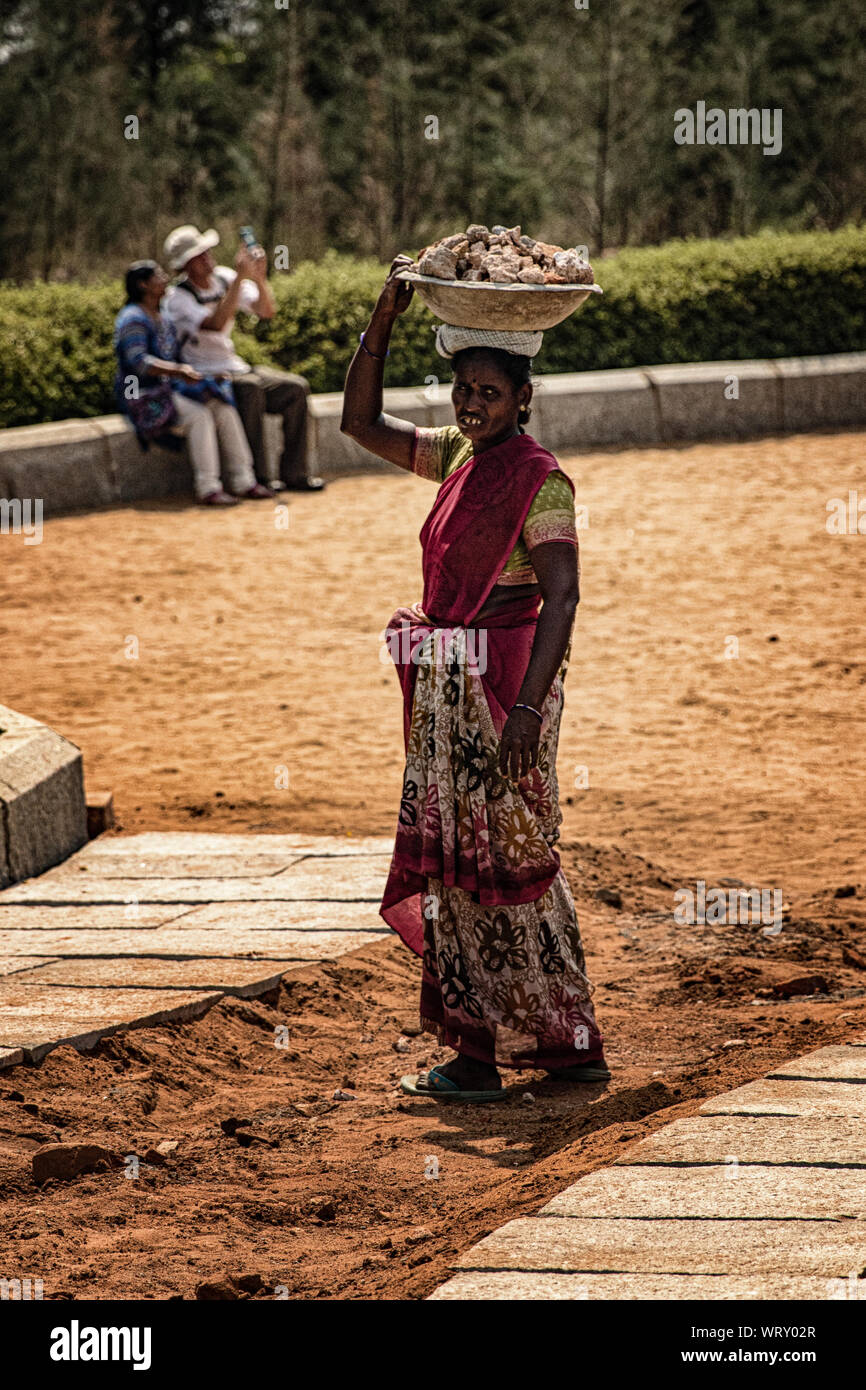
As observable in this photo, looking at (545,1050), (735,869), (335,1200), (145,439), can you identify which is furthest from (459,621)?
(145,439)

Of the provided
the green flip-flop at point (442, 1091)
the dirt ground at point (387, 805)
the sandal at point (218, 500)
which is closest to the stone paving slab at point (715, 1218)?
the dirt ground at point (387, 805)

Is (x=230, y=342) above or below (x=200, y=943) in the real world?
above

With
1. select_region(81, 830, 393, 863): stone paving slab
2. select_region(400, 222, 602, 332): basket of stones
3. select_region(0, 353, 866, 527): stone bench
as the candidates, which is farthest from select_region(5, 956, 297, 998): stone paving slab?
select_region(0, 353, 866, 527): stone bench

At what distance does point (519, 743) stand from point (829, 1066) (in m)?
0.92

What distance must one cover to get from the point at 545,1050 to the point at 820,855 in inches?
76.5

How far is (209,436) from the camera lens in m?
11.2

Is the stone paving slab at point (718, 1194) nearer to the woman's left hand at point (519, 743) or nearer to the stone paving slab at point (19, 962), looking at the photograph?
the woman's left hand at point (519, 743)

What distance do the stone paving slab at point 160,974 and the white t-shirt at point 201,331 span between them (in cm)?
747

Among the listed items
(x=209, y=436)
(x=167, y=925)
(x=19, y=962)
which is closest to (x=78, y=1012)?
(x=19, y=962)

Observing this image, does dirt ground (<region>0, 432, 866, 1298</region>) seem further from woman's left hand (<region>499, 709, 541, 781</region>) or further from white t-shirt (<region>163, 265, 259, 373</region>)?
white t-shirt (<region>163, 265, 259, 373</region>)

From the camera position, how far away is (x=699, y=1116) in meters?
3.20

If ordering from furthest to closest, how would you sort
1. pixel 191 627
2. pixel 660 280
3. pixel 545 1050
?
1. pixel 660 280
2. pixel 191 627
3. pixel 545 1050

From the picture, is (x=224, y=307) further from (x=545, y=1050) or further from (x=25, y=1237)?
(x=25, y=1237)

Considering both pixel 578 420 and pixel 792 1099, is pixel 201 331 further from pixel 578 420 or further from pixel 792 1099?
pixel 792 1099
